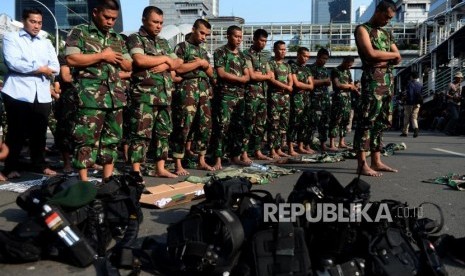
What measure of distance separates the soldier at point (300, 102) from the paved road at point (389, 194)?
5.27 feet

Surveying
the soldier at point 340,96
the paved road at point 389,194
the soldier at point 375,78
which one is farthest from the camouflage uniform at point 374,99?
the soldier at point 340,96

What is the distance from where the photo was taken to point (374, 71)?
564cm

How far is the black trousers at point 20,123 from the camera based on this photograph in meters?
5.51

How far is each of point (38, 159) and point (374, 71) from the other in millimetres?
4358

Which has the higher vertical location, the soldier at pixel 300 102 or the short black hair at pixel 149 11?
the short black hair at pixel 149 11

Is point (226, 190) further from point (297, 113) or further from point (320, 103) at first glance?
point (320, 103)

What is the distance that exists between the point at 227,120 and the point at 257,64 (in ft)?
3.76

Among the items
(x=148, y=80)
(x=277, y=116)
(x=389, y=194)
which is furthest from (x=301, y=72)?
(x=389, y=194)

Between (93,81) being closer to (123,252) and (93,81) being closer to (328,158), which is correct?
(123,252)

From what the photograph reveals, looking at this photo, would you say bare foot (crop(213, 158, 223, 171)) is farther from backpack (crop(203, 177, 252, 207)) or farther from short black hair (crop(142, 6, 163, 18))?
backpack (crop(203, 177, 252, 207))

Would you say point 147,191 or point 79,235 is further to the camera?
point 147,191

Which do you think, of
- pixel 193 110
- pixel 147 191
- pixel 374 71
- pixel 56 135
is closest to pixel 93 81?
pixel 147 191

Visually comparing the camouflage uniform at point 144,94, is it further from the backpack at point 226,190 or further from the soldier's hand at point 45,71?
the backpack at point 226,190

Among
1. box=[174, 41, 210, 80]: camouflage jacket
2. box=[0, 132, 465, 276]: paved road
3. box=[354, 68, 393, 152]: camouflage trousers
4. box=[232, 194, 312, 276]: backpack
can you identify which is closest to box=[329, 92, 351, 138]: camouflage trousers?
box=[0, 132, 465, 276]: paved road
